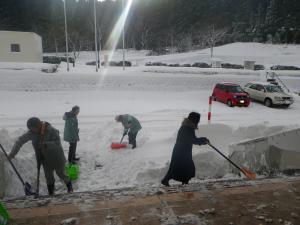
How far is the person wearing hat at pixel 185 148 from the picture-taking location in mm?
5898

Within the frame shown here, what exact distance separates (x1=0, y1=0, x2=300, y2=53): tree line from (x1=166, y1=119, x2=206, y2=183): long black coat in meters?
55.2

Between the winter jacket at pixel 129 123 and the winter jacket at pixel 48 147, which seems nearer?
the winter jacket at pixel 48 147

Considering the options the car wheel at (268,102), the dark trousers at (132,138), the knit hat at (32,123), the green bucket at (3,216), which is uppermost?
the knit hat at (32,123)

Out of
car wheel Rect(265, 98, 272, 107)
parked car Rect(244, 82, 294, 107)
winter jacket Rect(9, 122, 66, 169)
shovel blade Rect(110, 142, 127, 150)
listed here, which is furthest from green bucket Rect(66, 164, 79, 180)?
car wheel Rect(265, 98, 272, 107)

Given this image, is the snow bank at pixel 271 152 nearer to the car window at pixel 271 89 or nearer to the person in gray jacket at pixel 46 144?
the person in gray jacket at pixel 46 144

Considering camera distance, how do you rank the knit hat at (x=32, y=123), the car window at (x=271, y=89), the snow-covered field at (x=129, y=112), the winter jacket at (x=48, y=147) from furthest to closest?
1. the car window at (x=271, y=89)
2. the snow-covered field at (x=129, y=112)
3. the winter jacket at (x=48, y=147)
4. the knit hat at (x=32, y=123)

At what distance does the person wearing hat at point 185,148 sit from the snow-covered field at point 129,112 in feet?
6.10

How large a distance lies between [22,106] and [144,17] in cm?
6866

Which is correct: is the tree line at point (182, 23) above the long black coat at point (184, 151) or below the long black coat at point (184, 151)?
above

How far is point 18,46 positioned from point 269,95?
26.3m

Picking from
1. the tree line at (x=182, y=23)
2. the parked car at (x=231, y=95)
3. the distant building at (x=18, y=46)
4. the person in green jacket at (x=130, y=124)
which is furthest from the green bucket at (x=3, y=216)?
the tree line at (x=182, y=23)

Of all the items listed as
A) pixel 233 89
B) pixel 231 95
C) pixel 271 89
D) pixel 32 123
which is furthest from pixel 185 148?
pixel 271 89

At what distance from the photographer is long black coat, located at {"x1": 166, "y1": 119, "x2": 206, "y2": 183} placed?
5.92m

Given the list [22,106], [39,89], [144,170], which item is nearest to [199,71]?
[39,89]
